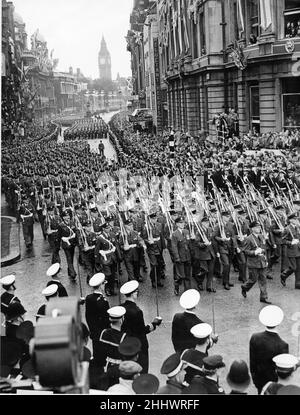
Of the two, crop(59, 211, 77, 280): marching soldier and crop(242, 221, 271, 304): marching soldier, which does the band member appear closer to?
crop(59, 211, 77, 280): marching soldier

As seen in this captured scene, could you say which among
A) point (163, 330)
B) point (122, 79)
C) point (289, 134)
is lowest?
point (163, 330)

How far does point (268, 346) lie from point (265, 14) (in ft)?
76.6

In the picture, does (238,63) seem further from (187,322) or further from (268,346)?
(268,346)

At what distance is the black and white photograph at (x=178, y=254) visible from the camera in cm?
551

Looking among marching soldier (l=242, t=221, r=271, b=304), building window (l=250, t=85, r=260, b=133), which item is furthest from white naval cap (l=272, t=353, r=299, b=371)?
building window (l=250, t=85, r=260, b=133)

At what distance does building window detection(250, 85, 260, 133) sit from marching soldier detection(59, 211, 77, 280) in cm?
1851

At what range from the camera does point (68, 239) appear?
13656 millimetres

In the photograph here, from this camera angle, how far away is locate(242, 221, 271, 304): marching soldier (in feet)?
36.4

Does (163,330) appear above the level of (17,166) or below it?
below

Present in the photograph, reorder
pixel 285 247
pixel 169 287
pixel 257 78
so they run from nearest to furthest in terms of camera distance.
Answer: pixel 285 247, pixel 169 287, pixel 257 78
